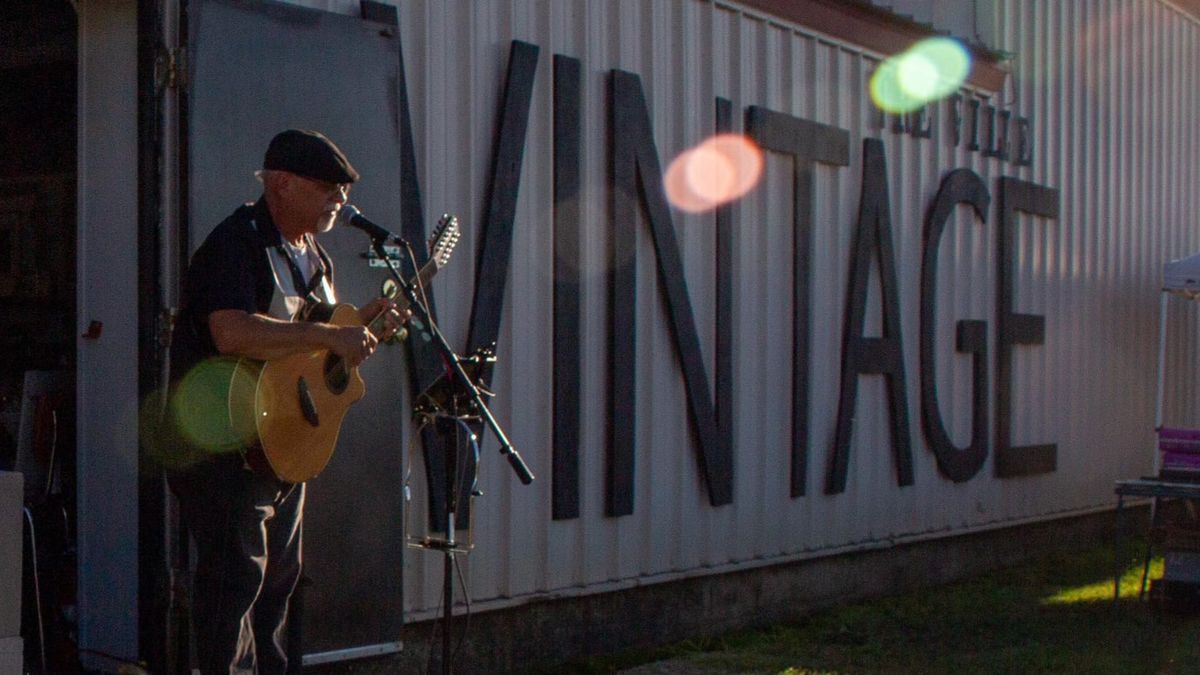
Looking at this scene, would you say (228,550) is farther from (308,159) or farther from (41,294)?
(41,294)

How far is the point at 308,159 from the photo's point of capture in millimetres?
4141

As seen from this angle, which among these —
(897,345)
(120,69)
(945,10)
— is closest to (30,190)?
(120,69)

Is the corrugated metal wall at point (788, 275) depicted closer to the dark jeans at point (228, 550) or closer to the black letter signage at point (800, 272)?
the black letter signage at point (800, 272)

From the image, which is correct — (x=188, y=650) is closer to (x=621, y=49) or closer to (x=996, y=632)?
(x=621, y=49)

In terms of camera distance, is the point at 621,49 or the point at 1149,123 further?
the point at 1149,123

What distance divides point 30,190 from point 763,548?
3832 millimetres

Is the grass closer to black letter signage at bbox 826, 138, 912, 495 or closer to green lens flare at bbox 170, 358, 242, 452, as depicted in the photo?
black letter signage at bbox 826, 138, 912, 495

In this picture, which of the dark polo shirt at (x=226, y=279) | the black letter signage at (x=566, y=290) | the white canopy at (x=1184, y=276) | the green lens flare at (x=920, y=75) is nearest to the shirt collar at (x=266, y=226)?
the dark polo shirt at (x=226, y=279)

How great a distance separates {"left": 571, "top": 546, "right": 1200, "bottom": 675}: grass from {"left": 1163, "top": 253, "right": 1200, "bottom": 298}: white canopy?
1878mm

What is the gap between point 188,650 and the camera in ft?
15.8

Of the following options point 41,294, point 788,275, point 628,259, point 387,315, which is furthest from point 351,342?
point 788,275

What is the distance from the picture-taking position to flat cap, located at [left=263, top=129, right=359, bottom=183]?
414 cm

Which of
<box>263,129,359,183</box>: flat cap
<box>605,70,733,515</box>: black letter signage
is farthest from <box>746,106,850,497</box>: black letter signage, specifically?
<box>263,129,359,183</box>: flat cap

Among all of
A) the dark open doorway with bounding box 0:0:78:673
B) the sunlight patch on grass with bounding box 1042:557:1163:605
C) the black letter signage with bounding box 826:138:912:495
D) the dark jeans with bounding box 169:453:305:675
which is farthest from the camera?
the sunlight patch on grass with bounding box 1042:557:1163:605
